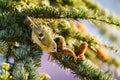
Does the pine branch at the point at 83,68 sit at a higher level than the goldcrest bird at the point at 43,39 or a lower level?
lower

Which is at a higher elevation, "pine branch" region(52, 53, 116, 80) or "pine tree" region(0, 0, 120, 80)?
"pine tree" region(0, 0, 120, 80)

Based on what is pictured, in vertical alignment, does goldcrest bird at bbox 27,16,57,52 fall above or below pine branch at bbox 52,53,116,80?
above

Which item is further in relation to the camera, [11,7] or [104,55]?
[104,55]

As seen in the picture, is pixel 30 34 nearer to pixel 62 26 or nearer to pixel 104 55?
pixel 62 26

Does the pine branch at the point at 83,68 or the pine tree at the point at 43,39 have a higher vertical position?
the pine tree at the point at 43,39

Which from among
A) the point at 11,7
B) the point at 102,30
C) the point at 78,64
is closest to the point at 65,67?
the point at 78,64
